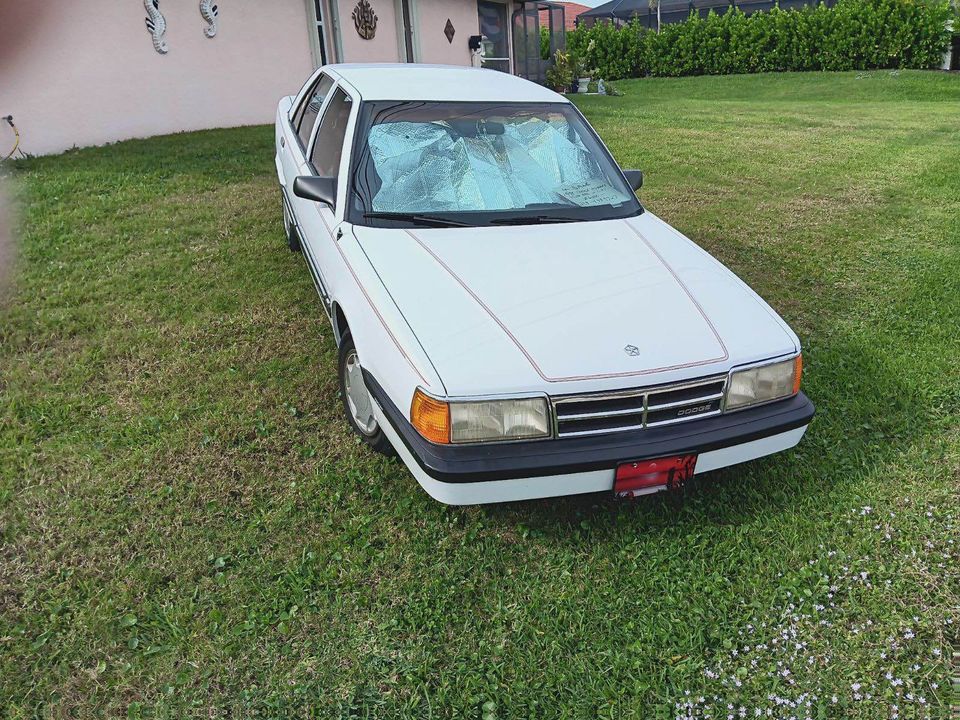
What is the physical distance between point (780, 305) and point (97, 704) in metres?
4.27

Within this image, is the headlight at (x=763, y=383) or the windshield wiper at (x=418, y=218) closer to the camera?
the headlight at (x=763, y=383)

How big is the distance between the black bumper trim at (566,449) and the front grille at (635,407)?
28 mm

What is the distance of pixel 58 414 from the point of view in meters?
3.46

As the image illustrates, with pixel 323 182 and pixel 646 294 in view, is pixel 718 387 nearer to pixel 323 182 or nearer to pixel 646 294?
pixel 646 294

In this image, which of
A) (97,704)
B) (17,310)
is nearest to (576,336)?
(97,704)

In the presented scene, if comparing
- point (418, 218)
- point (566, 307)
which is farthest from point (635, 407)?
point (418, 218)

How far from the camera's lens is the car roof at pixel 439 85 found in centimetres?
380

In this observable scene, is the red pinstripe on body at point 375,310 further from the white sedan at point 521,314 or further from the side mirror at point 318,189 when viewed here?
the side mirror at point 318,189

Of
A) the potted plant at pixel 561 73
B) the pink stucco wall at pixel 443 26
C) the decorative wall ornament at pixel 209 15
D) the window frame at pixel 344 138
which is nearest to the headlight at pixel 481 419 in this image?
the window frame at pixel 344 138

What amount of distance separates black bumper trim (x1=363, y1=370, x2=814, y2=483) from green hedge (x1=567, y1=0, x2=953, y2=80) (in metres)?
23.7

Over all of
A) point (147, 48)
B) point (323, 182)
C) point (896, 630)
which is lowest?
point (896, 630)

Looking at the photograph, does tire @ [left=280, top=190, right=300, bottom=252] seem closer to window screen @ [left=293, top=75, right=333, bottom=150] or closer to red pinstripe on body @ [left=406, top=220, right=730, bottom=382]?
window screen @ [left=293, top=75, right=333, bottom=150]

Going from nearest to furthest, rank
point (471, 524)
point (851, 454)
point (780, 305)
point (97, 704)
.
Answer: point (97, 704), point (471, 524), point (851, 454), point (780, 305)

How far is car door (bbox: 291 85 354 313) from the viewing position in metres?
3.48
